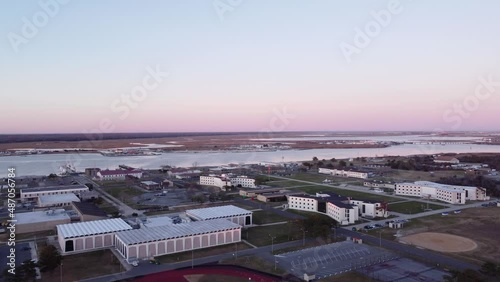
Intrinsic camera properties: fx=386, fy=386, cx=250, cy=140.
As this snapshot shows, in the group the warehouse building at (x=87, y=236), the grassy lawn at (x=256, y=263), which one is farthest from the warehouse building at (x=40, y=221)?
the grassy lawn at (x=256, y=263)

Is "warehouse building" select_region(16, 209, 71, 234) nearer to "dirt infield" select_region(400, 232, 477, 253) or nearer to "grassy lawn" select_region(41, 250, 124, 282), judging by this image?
"grassy lawn" select_region(41, 250, 124, 282)

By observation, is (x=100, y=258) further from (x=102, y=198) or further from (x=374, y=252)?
(x=102, y=198)

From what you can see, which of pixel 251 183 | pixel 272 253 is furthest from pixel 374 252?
pixel 251 183

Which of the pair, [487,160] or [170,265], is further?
[487,160]

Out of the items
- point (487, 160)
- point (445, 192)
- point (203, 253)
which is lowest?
A: point (203, 253)

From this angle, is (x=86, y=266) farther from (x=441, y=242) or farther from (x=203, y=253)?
(x=441, y=242)

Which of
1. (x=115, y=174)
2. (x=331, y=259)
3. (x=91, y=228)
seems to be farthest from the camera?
(x=115, y=174)

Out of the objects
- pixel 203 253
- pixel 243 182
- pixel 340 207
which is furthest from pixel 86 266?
pixel 243 182
